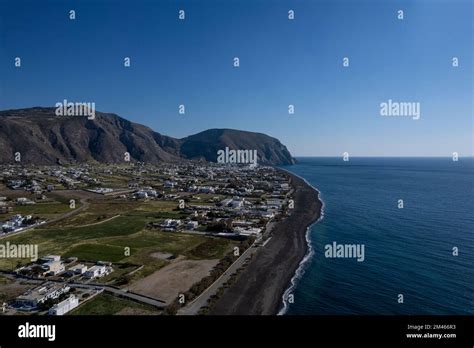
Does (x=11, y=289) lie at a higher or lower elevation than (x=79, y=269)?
lower

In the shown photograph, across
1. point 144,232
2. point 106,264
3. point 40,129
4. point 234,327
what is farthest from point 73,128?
point 234,327

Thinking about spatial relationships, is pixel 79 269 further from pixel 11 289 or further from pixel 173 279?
Result: pixel 173 279

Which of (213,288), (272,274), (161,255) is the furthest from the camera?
(161,255)

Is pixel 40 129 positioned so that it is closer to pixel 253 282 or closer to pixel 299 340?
pixel 253 282

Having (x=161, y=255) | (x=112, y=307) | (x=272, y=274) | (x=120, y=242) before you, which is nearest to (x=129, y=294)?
(x=112, y=307)

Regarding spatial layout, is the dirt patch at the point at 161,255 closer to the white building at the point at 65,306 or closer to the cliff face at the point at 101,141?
the white building at the point at 65,306
